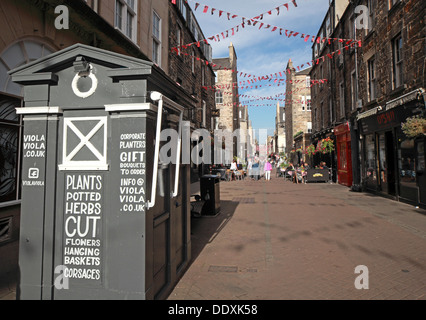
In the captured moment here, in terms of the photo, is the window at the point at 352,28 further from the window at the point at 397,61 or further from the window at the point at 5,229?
the window at the point at 5,229

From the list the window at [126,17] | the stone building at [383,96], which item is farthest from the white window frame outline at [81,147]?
the stone building at [383,96]

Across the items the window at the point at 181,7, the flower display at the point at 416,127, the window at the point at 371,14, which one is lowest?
the flower display at the point at 416,127

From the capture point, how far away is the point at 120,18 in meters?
8.85

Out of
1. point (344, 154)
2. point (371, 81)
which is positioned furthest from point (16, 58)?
point (344, 154)

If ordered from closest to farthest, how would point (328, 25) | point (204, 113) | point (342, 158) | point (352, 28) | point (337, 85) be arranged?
1. point (352, 28)
2. point (342, 158)
3. point (337, 85)
4. point (328, 25)
5. point (204, 113)

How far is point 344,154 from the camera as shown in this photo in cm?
1688

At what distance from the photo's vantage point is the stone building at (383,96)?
891cm

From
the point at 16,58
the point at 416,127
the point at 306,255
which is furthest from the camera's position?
the point at 416,127

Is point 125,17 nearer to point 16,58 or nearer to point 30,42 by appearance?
point 30,42

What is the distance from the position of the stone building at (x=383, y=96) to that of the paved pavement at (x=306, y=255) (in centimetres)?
236

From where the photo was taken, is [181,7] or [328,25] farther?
[328,25]

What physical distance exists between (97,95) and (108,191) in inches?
42.0

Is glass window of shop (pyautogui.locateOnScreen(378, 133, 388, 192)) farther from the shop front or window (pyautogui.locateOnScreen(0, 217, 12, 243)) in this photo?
window (pyautogui.locateOnScreen(0, 217, 12, 243))

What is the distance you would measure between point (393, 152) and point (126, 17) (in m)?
11.5
